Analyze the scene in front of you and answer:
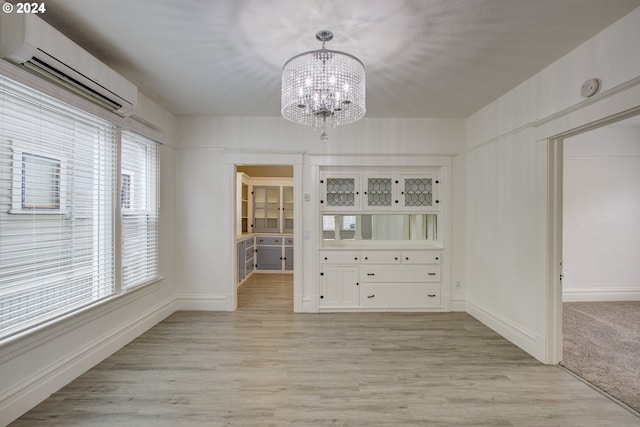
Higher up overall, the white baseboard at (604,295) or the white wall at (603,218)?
the white wall at (603,218)

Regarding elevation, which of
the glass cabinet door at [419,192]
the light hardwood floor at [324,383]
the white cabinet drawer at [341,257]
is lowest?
the light hardwood floor at [324,383]

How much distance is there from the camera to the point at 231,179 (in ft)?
13.1

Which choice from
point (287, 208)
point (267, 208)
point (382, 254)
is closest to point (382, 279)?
point (382, 254)

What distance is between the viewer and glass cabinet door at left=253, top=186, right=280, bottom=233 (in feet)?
22.5

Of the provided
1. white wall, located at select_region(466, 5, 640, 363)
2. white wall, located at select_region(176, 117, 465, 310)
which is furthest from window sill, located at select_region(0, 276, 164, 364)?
white wall, located at select_region(466, 5, 640, 363)

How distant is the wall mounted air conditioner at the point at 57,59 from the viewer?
1.72 meters

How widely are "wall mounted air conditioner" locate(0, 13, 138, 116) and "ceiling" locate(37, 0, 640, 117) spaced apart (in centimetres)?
17

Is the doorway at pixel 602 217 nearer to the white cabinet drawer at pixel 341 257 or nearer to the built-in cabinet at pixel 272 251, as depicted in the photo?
the white cabinet drawer at pixel 341 257

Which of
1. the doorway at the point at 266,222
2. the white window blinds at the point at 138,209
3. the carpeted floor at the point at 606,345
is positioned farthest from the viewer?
the doorway at the point at 266,222

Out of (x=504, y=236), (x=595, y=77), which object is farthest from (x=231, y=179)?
(x=595, y=77)

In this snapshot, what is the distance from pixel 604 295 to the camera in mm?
4453

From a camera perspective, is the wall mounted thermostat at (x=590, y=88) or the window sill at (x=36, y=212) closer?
the window sill at (x=36, y=212)

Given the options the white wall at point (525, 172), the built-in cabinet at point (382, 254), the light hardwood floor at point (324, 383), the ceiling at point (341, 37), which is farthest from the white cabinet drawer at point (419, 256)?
the ceiling at point (341, 37)

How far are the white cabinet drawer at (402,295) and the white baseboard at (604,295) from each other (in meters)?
2.21
